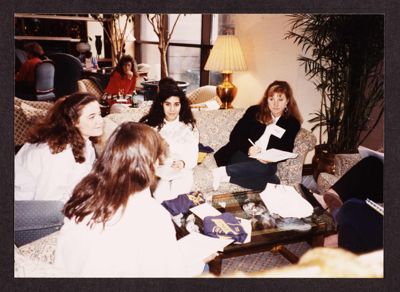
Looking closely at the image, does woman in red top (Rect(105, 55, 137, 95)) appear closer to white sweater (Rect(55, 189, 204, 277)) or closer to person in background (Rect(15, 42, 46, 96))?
person in background (Rect(15, 42, 46, 96))

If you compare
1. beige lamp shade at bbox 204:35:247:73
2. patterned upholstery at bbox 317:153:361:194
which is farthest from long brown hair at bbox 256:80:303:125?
beige lamp shade at bbox 204:35:247:73

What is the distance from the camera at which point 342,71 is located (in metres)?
3.86

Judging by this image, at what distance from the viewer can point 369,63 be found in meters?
3.74

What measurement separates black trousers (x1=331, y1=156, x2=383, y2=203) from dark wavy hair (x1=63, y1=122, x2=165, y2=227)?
141 centimetres

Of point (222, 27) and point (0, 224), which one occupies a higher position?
point (222, 27)

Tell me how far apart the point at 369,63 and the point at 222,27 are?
5.04ft

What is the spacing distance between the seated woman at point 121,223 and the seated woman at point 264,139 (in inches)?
58.2

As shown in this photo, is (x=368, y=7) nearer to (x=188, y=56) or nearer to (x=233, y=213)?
(x=233, y=213)

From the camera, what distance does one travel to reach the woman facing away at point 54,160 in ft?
8.58

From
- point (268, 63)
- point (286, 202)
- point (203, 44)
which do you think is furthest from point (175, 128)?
point (203, 44)

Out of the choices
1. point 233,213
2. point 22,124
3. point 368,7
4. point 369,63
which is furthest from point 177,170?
point 369,63

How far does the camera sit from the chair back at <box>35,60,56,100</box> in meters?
3.27

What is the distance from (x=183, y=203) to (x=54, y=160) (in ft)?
2.90

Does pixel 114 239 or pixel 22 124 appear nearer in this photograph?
pixel 114 239
